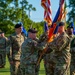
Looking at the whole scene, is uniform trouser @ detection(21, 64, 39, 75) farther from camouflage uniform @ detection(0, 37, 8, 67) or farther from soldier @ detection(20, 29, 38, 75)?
camouflage uniform @ detection(0, 37, 8, 67)

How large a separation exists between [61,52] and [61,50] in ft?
0.21

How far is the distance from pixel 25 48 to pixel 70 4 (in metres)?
50.2

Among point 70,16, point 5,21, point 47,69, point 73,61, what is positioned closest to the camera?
point 47,69

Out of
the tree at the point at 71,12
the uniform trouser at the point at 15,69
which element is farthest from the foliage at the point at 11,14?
the uniform trouser at the point at 15,69

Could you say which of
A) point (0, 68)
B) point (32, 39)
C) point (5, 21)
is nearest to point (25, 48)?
point (32, 39)

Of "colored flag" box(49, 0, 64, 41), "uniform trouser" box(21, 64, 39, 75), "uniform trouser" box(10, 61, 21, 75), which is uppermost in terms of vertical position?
"colored flag" box(49, 0, 64, 41)

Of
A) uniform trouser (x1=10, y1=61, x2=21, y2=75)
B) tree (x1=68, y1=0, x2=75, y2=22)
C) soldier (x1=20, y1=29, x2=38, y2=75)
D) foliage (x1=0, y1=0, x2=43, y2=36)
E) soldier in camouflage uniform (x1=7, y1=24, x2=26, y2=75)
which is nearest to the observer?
soldier (x1=20, y1=29, x2=38, y2=75)

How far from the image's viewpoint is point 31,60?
35.0ft

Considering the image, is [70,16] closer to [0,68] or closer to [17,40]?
[0,68]

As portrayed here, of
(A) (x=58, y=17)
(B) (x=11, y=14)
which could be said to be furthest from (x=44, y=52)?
(B) (x=11, y=14)

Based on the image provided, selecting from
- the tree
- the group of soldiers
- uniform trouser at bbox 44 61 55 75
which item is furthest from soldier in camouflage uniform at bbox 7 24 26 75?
the tree

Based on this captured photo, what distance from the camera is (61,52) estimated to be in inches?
393

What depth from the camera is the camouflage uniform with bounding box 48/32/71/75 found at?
32.3ft

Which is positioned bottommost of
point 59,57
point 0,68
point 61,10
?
point 0,68
